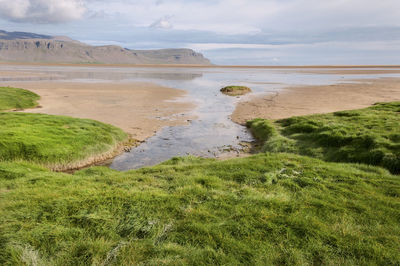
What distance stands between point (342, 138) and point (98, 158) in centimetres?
1345

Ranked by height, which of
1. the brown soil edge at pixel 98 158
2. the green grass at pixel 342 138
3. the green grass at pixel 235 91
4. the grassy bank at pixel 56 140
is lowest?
the brown soil edge at pixel 98 158

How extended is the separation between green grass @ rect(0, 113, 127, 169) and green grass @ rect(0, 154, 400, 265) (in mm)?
4458

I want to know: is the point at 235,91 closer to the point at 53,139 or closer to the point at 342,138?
the point at 342,138

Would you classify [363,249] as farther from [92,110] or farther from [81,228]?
[92,110]

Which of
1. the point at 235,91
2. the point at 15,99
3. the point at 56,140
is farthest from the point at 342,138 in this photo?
the point at 235,91

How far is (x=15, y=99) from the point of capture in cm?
2797

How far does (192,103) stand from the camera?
111ft

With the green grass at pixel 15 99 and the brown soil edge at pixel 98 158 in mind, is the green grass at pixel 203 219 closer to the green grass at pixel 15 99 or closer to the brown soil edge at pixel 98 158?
the brown soil edge at pixel 98 158

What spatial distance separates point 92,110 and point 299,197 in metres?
25.0

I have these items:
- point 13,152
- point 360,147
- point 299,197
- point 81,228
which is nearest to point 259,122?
point 360,147

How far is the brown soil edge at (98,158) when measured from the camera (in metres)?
12.8

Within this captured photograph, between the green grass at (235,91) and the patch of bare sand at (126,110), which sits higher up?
the green grass at (235,91)

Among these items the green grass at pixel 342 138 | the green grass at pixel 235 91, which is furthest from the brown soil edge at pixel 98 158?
the green grass at pixel 235 91

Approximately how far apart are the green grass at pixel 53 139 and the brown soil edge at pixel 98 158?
67 mm
